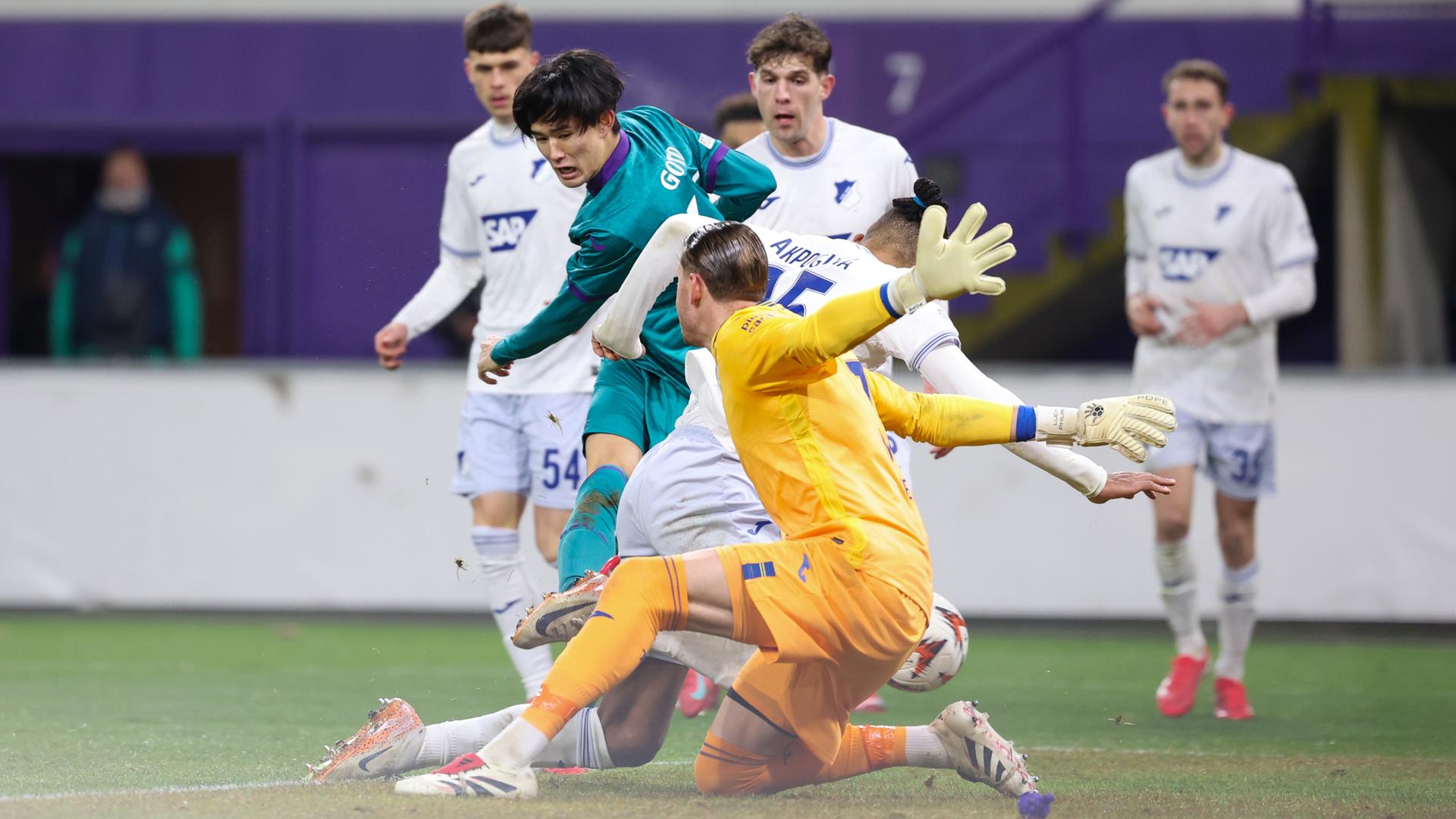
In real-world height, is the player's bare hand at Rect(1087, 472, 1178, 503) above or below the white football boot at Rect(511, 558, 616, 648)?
above

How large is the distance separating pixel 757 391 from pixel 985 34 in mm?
9407

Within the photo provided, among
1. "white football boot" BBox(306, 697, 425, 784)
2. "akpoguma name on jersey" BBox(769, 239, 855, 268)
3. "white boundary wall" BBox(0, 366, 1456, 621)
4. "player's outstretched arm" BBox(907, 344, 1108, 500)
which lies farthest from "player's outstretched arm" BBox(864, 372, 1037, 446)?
"white boundary wall" BBox(0, 366, 1456, 621)

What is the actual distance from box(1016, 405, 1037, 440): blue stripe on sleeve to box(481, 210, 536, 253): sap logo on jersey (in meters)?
2.82

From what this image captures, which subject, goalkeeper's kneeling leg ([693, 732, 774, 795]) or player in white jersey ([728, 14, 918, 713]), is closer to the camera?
goalkeeper's kneeling leg ([693, 732, 774, 795])

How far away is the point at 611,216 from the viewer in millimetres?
4762

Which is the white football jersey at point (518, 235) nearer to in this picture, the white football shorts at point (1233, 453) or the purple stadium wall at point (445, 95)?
the white football shorts at point (1233, 453)

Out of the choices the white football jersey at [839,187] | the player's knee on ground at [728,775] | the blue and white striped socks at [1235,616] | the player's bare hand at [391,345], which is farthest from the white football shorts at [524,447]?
the blue and white striped socks at [1235,616]

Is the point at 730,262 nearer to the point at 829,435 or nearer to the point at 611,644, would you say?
the point at 829,435

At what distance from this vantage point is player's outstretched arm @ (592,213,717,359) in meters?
4.64

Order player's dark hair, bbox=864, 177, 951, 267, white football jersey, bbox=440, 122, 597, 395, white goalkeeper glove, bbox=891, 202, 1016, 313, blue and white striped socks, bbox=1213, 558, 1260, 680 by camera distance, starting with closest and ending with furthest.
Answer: white goalkeeper glove, bbox=891, 202, 1016, 313 → player's dark hair, bbox=864, 177, 951, 267 → white football jersey, bbox=440, 122, 597, 395 → blue and white striped socks, bbox=1213, 558, 1260, 680

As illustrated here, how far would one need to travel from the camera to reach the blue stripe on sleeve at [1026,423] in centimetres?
420

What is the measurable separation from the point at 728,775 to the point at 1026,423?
1164mm

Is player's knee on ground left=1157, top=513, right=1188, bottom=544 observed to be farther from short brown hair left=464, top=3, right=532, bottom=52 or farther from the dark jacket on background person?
the dark jacket on background person

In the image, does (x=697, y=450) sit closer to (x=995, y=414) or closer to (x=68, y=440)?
(x=995, y=414)
